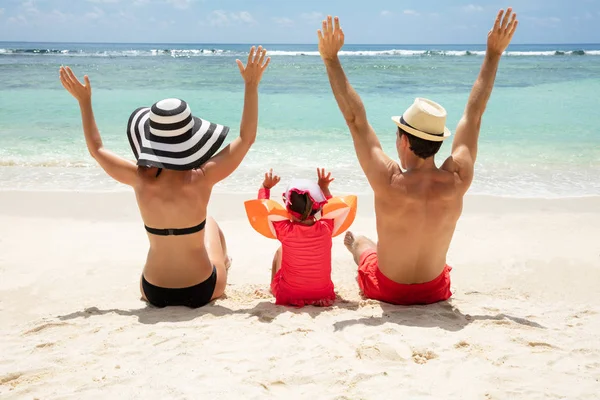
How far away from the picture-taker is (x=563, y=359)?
2.78 m

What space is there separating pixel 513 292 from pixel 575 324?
35.4 inches

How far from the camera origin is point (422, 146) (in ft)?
11.0

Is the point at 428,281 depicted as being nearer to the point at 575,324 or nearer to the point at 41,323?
the point at 575,324

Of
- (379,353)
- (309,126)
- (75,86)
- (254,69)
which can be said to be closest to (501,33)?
(254,69)

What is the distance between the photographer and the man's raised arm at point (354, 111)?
337 cm

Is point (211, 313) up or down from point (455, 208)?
down

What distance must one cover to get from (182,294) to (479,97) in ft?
7.47

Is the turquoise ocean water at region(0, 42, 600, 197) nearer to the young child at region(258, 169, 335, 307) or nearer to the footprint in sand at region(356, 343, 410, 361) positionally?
the young child at region(258, 169, 335, 307)

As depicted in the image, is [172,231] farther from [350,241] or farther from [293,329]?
[350,241]

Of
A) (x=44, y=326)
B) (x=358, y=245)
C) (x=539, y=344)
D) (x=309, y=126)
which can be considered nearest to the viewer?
(x=539, y=344)

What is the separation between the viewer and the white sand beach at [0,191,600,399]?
8.36 feet

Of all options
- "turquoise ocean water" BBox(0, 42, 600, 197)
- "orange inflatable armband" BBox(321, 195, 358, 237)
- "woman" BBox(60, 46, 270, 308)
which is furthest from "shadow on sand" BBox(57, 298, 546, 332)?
"turquoise ocean water" BBox(0, 42, 600, 197)

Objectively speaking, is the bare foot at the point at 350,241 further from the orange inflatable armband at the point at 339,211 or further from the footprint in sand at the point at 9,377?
the footprint in sand at the point at 9,377

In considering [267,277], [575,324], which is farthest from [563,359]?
[267,277]
